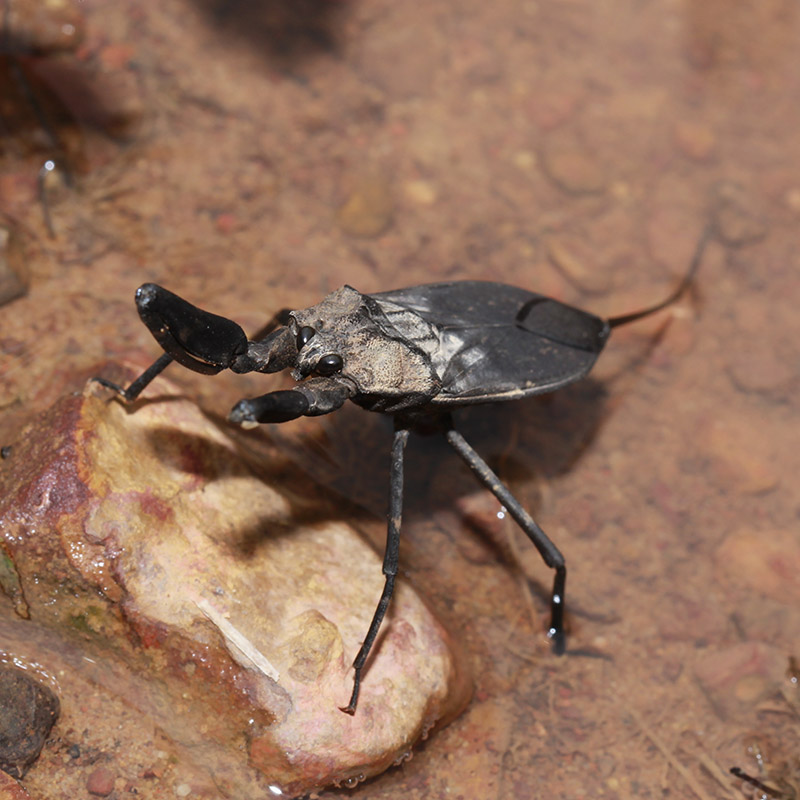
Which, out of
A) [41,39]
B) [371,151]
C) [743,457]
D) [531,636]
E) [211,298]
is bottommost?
[531,636]

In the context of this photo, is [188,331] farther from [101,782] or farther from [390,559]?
[101,782]

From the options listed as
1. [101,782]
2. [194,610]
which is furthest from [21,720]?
[194,610]

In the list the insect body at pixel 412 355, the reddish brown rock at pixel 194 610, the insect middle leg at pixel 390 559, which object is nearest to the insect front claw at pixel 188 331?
the insect body at pixel 412 355

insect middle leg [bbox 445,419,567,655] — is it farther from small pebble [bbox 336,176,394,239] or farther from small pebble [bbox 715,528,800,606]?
→ small pebble [bbox 336,176,394,239]

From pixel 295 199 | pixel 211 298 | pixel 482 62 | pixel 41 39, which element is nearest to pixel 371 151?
pixel 295 199

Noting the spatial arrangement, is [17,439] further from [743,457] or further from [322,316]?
[743,457]
